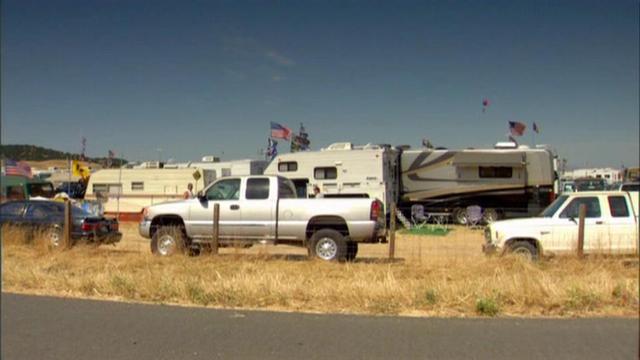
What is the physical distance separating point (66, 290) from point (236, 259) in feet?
11.7

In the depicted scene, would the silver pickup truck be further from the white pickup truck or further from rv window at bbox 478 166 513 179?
rv window at bbox 478 166 513 179

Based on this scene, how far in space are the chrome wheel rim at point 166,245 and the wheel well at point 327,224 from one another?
2.85 m

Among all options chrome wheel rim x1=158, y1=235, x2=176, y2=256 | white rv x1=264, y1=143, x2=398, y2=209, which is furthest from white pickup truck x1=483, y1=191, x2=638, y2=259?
white rv x1=264, y1=143, x2=398, y2=209

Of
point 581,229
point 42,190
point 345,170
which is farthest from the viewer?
point 42,190

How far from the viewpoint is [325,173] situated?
24.8 m

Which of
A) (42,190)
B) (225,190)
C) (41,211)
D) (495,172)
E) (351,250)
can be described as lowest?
(351,250)

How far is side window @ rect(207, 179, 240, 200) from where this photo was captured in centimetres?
1373

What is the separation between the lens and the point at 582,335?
20.3ft

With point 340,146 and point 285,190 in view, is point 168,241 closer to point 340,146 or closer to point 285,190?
Answer: point 285,190

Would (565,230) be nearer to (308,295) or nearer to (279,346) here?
(308,295)

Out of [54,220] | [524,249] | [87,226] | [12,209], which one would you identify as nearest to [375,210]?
[524,249]

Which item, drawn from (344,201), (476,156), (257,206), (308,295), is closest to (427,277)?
(308,295)

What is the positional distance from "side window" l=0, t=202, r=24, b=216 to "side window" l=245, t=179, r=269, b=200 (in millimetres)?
6319

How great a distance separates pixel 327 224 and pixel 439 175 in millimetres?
13296
